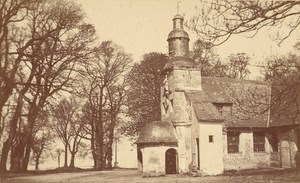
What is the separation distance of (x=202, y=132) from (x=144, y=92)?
14.1 m

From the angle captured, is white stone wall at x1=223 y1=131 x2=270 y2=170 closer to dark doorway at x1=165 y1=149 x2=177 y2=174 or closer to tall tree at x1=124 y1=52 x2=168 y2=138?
dark doorway at x1=165 y1=149 x2=177 y2=174

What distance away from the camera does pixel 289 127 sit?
2984 centimetres

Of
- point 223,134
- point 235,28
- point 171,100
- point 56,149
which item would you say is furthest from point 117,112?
point 235,28

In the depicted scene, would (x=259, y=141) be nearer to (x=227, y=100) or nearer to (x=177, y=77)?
(x=227, y=100)

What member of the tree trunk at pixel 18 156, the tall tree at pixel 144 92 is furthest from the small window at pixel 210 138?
the tree trunk at pixel 18 156

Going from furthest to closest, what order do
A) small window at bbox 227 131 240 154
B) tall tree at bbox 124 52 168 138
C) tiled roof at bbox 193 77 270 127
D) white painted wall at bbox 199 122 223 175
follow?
tall tree at bbox 124 52 168 138, small window at bbox 227 131 240 154, tiled roof at bbox 193 77 270 127, white painted wall at bbox 199 122 223 175

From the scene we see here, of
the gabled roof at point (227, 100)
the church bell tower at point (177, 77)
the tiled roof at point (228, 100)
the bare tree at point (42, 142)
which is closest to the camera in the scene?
the gabled roof at point (227, 100)

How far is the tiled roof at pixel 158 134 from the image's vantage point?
27.4 meters

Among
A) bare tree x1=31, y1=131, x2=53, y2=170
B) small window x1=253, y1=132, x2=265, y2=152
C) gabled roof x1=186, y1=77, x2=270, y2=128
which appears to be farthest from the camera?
bare tree x1=31, y1=131, x2=53, y2=170

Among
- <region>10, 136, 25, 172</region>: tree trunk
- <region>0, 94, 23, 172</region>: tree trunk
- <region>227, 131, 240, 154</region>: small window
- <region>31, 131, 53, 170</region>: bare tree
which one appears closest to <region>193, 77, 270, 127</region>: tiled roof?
<region>227, 131, 240, 154</region>: small window

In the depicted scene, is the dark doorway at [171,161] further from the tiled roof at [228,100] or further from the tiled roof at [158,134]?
the tiled roof at [228,100]

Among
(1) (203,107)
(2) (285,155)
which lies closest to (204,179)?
(1) (203,107)

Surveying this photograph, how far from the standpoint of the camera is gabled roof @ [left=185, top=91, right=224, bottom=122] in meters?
27.3

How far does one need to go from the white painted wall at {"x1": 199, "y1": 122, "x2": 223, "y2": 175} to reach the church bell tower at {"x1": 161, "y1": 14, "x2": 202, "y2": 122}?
2024 millimetres
